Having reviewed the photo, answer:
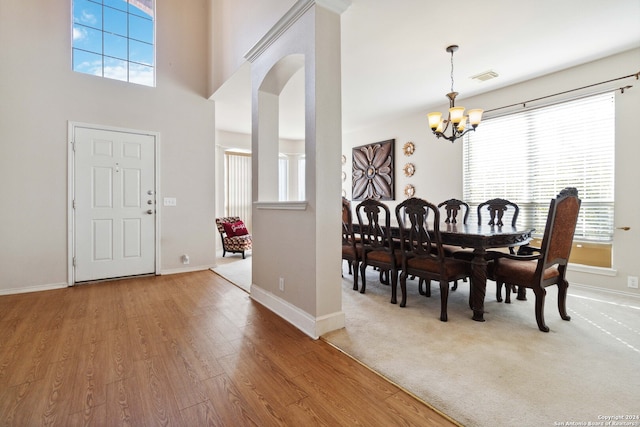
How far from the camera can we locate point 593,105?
11.4 ft

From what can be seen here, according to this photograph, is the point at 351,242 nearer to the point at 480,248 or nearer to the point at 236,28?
the point at 480,248

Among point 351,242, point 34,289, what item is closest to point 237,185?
point 34,289

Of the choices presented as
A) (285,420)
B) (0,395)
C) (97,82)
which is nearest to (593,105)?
(285,420)

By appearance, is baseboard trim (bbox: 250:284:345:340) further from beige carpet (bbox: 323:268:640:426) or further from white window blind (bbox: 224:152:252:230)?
white window blind (bbox: 224:152:252:230)

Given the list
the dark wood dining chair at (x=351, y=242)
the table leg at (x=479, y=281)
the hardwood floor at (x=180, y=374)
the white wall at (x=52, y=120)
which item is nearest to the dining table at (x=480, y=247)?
the table leg at (x=479, y=281)

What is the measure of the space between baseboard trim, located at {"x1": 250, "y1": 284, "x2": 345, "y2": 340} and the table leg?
113cm

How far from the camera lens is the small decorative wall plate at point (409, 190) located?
543 cm

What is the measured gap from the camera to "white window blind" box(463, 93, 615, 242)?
3.42 m

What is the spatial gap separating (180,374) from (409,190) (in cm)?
467

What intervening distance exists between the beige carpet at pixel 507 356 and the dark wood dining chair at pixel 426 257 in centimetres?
33

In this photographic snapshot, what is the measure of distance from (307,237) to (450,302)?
171 centimetres

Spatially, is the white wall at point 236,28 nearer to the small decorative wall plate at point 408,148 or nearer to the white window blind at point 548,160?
the small decorative wall plate at point 408,148

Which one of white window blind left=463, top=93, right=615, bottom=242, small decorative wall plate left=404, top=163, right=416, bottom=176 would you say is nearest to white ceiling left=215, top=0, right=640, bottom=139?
white window blind left=463, top=93, right=615, bottom=242

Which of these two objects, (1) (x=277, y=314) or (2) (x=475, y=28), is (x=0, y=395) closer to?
(1) (x=277, y=314)
